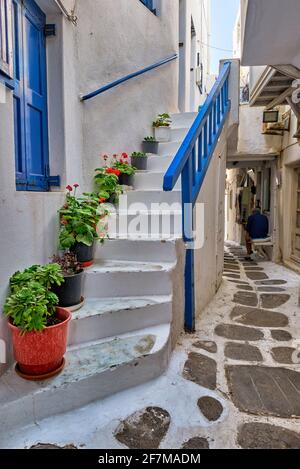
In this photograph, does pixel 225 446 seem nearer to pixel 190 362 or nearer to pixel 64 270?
pixel 190 362

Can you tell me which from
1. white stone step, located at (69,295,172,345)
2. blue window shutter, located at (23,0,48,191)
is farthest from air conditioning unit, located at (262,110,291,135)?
white stone step, located at (69,295,172,345)

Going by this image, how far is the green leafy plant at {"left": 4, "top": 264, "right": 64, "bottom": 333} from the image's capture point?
1579mm

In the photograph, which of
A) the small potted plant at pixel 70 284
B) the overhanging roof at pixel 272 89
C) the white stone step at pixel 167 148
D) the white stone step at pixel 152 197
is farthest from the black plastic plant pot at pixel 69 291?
the overhanging roof at pixel 272 89

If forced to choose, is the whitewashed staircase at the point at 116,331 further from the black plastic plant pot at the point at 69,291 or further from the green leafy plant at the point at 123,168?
the green leafy plant at the point at 123,168

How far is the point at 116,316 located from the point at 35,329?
2.10 ft

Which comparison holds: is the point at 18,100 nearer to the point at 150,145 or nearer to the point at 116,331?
the point at 116,331

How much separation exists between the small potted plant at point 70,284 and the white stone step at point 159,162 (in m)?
2.11

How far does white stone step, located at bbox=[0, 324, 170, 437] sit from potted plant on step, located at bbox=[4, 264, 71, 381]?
7cm

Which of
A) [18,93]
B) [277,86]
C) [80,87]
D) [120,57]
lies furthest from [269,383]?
[277,86]

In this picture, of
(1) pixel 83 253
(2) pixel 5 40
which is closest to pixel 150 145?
(1) pixel 83 253

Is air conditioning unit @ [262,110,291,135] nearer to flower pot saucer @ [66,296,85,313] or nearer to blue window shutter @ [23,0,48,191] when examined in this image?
blue window shutter @ [23,0,48,191]

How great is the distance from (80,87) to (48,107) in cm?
56

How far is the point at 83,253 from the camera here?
2.45 metres

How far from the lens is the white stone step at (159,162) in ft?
13.2
